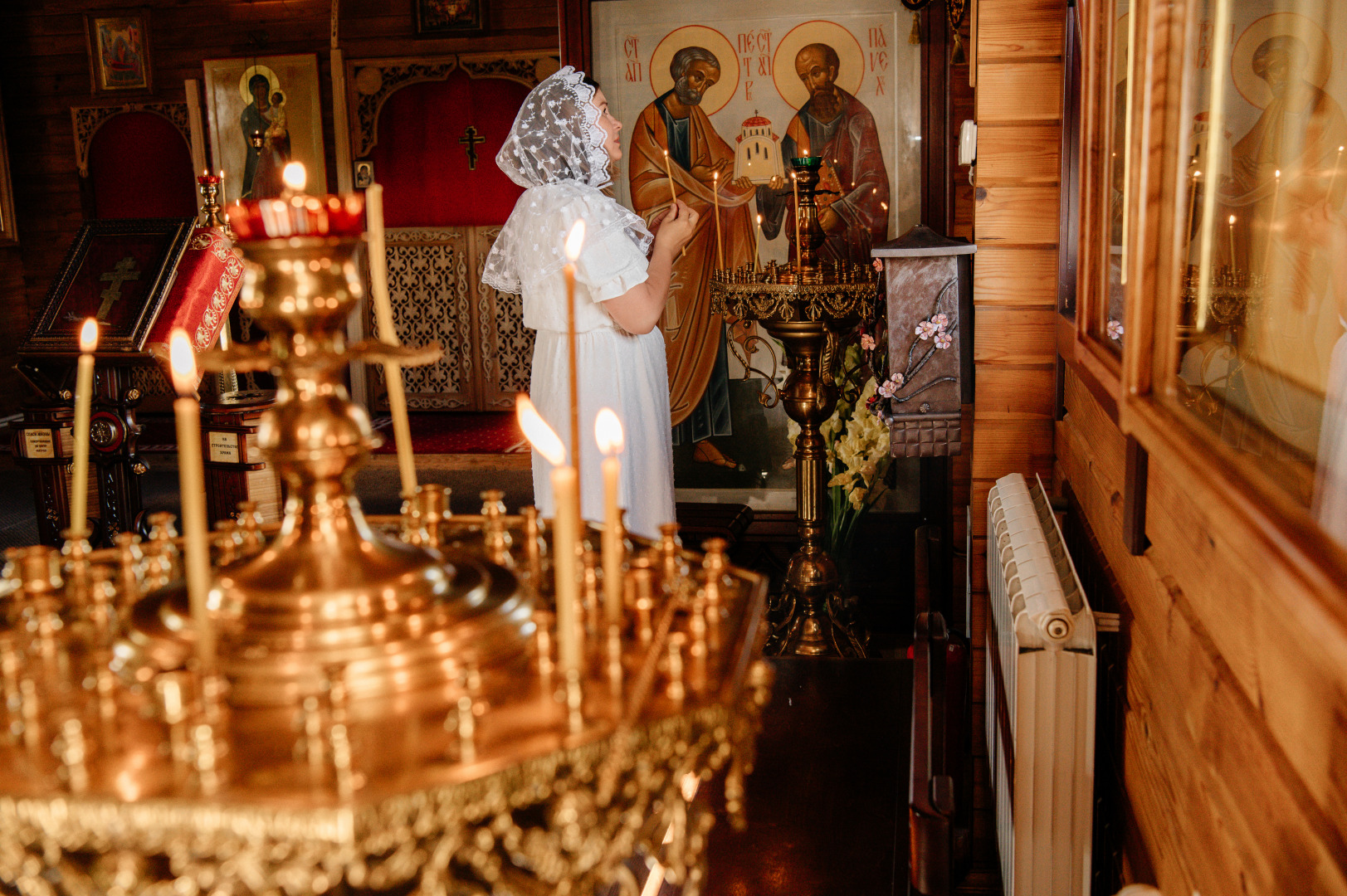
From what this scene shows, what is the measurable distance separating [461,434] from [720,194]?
2401 millimetres

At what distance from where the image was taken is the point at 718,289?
3.33m

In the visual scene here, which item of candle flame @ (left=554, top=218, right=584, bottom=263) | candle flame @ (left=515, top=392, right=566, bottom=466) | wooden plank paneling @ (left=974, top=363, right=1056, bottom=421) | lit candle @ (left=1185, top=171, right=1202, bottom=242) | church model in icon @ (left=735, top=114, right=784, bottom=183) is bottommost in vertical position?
wooden plank paneling @ (left=974, top=363, right=1056, bottom=421)

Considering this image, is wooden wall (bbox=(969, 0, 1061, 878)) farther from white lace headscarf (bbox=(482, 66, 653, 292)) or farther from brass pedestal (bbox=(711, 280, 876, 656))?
white lace headscarf (bbox=(482, 66, 653, 292))

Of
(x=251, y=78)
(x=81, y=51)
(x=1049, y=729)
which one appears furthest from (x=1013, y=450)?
(x=81, y=51)

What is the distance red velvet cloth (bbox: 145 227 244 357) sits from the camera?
3.40m

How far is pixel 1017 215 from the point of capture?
252 centimetres

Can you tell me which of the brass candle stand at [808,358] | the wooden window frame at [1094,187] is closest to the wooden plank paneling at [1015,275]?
the wooden window frame at [1094,187]

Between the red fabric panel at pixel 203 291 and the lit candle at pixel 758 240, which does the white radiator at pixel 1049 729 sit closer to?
the red fabric panel at pixel 203 291

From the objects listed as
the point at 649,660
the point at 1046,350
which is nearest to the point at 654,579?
the point at 649,660

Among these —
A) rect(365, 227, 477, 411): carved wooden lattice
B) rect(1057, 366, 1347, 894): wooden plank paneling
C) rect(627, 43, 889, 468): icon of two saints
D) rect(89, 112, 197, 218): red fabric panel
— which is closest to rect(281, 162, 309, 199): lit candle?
rect(1057, 366, 1347, 894): wooden plank paneling

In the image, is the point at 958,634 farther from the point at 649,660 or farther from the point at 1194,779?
the point at 649,660

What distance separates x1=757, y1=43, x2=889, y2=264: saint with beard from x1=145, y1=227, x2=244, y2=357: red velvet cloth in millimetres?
2212

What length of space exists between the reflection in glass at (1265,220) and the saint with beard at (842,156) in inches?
124

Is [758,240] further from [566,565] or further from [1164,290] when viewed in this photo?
[566,565]
